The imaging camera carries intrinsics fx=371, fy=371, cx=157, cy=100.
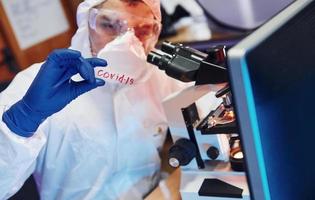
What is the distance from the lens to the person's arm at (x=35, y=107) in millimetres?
809

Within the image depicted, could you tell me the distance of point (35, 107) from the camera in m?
0.81

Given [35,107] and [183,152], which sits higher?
[35,107]

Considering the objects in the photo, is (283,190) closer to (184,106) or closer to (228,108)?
(228,108)

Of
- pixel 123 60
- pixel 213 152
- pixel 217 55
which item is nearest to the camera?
pixel 217 55

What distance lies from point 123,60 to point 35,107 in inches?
11.6

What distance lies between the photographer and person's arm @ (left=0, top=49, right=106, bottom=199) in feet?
2.65

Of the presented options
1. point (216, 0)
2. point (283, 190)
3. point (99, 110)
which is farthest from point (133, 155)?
point (216, 0)

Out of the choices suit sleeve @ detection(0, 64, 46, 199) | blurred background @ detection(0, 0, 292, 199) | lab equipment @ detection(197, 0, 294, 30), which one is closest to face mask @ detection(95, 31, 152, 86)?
suit sleeve @ detection(0, 64, 46, 199)

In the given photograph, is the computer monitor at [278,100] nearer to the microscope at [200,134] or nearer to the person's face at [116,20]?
the microscope at [200,134]

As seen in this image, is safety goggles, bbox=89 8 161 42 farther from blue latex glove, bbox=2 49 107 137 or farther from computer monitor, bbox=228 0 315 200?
computer monitor, bbox=228 0 315 200

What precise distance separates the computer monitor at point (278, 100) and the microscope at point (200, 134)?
0.21 metres

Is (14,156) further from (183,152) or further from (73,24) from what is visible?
(73,24)

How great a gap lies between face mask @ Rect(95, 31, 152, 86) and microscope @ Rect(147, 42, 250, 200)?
0.09 metres

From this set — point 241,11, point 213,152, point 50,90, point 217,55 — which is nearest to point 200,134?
point 213,152
